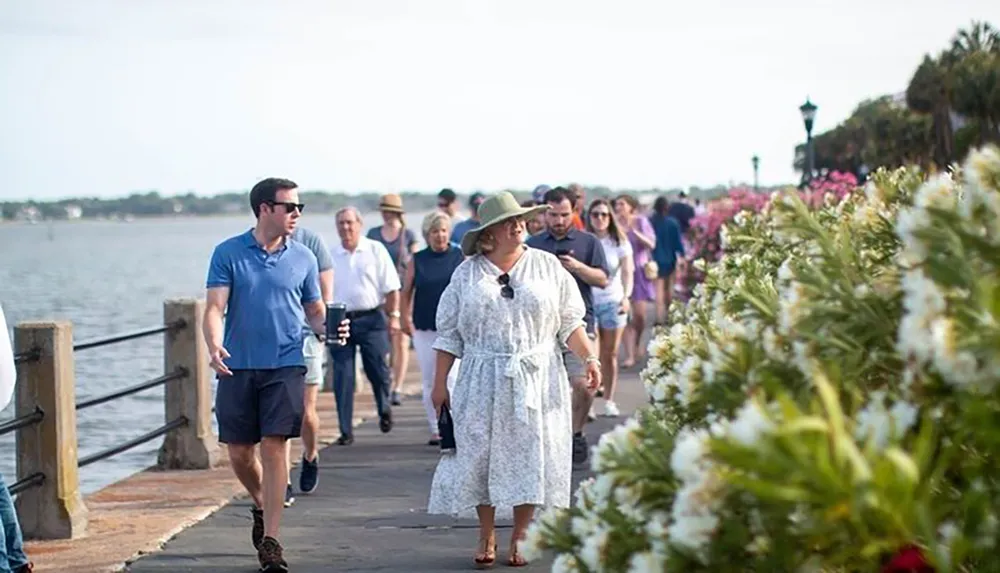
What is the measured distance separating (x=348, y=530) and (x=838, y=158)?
115m

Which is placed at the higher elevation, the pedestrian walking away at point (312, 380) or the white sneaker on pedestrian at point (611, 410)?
the pedestrian walking away at point (312, 380)

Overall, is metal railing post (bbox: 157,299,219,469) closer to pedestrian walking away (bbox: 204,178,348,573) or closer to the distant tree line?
pedestrian walking away (bbox: 204,178,348,573)

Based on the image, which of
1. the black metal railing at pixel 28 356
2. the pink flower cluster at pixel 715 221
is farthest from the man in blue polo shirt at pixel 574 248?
the pink flower cluster at pixel 715 221

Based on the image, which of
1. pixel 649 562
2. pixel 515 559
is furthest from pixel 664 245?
pixel 649 562

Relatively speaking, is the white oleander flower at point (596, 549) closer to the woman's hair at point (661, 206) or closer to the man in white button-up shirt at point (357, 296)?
the man in white button-up shirt at point (357, 296)

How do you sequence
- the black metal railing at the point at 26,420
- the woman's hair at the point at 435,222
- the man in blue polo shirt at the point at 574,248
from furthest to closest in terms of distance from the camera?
the woman's hair at the point at 435,222
the man in blue polo shirt at the point at 574,248
the black metal railing at the point at 26,420

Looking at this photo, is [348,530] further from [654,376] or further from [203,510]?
[654,376]

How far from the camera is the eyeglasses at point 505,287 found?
925 centimetres

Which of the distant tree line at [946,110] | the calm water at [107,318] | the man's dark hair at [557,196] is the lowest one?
the calm water at [107,318]

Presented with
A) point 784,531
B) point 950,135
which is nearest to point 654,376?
point 784,531

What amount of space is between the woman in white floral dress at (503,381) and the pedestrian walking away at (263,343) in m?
0.74

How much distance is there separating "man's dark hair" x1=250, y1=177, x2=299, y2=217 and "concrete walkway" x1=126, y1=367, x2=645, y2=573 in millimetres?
1785

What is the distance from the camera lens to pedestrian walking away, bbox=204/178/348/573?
9211 millimetres

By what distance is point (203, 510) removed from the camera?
11383mm
